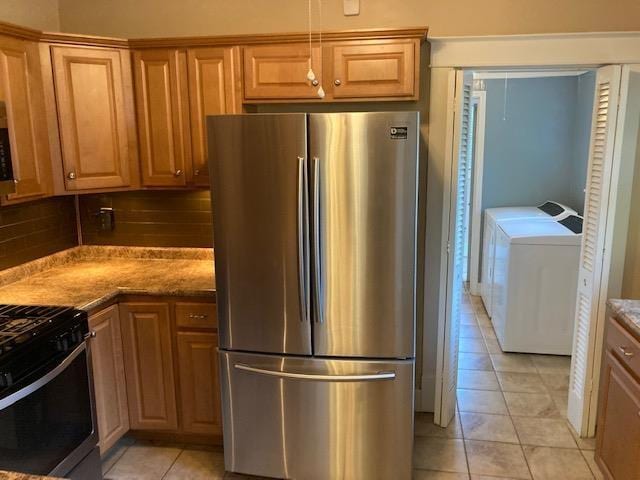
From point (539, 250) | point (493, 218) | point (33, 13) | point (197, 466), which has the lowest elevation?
point (197, 466)

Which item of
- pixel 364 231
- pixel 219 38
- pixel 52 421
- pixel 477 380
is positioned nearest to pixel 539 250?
pixel 477 380

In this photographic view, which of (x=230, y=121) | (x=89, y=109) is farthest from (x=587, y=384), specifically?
(x=89, y=109)

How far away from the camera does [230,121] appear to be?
7.21 feet

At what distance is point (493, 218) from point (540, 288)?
1036 millimetres

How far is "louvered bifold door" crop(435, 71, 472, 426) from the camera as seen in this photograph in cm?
279

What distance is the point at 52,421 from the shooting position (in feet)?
6.85

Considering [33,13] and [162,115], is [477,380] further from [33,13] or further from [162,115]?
[33,13]

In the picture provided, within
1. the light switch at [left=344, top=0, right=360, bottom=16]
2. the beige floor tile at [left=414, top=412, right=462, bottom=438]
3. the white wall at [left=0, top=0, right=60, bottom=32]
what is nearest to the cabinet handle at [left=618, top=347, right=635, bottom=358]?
the beige floor tile at [left=414, top=412, right=462, bottom=438]

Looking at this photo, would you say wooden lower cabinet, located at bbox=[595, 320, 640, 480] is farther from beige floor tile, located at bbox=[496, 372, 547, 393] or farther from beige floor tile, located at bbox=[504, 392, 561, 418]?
beige floor tile, located at bbox=[496, 372, 547, 393]

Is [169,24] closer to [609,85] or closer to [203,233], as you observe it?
[203,233]

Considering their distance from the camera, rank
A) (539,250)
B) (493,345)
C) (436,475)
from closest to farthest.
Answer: (436,475), (539,250), (493,345)

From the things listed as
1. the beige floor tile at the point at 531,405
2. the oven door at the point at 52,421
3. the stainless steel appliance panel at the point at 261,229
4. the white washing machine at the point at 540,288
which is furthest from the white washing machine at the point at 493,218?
the oven door at the point at 52,421

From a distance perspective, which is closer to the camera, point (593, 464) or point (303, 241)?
point (303, 241)

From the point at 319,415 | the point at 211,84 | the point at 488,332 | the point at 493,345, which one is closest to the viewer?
the point at 319,415
